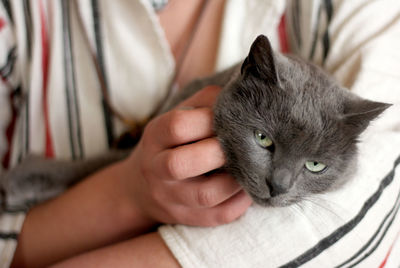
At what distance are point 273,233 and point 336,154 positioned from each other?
203mm

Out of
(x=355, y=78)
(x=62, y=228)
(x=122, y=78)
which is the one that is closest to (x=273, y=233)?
(x=355, y=78)

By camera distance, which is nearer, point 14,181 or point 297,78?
point 297,78

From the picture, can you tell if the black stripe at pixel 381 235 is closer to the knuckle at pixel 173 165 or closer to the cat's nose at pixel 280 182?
the cat's nose at pixel 280 182

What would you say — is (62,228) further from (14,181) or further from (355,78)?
(355,78)

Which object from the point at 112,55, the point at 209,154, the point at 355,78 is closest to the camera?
the point at 209,154

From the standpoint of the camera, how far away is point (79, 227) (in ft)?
2.75

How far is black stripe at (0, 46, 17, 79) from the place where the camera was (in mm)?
938

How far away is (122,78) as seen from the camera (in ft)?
3.31

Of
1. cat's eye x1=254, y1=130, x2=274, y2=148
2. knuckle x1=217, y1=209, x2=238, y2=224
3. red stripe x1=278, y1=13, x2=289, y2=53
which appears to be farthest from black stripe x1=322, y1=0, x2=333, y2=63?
knuckle x1=217, y1=209, x2=238, y2=224

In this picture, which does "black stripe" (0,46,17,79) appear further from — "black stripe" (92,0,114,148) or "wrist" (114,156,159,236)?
"wrist" (114,156,159,236)

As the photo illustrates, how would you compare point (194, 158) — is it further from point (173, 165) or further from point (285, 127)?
point (285, 127)

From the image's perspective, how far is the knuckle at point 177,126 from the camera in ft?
2.05

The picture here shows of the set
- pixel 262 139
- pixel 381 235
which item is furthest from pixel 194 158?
pixel 381 235

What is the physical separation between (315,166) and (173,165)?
29cm
